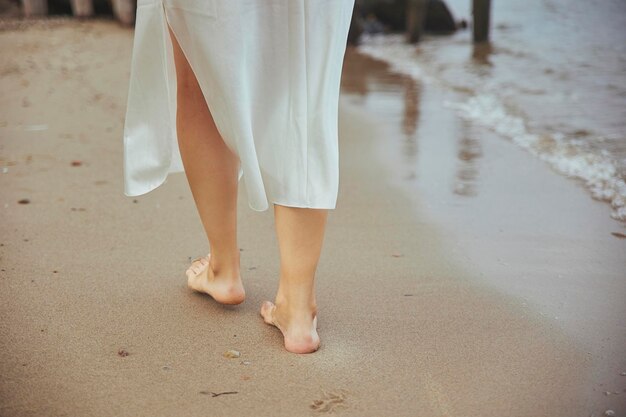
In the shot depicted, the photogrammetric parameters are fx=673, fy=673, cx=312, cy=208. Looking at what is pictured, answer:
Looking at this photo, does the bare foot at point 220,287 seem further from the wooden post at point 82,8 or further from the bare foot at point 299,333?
the wooden post at point 82,8

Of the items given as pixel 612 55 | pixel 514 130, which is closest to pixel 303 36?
pixel 514 130

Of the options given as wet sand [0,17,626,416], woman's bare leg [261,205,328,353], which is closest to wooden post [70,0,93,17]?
wet sand [0,17,626,416]

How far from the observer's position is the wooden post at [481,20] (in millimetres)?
11789

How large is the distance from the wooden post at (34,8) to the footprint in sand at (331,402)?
43.7 feet

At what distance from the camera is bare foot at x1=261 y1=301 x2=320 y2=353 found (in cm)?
187

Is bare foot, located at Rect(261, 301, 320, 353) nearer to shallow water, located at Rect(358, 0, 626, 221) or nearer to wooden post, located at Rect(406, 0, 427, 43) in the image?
shallow water, located at Rect(358, 0, 626, 221)

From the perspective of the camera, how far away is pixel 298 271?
1872 mm

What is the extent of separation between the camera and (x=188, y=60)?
1.74 meters

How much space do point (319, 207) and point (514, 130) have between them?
10.9ft

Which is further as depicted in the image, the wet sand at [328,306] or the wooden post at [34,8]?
the wooden post at [34,8]

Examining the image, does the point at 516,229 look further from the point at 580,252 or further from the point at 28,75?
the point at 28,75

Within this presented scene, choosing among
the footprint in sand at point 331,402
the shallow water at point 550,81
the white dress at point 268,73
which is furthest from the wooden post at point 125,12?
the footprint in sand at point 331,402

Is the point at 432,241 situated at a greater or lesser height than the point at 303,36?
lesser

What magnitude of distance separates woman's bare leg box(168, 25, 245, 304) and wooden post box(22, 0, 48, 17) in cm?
1275
